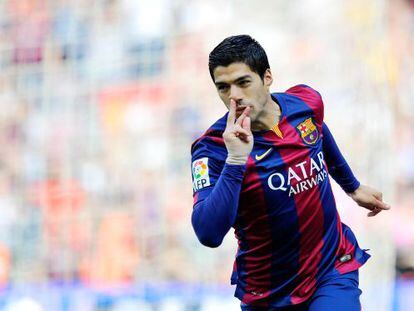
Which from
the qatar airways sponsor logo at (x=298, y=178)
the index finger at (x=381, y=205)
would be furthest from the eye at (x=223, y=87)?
the index finger at (x=381, y=205)

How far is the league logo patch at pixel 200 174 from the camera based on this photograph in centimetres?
320

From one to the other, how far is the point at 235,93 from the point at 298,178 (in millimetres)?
413

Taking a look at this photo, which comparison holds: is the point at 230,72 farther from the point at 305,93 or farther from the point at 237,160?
the point at 305,93

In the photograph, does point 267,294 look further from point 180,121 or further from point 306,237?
point 180,121

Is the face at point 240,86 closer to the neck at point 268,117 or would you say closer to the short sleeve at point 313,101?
the neck at point 268,117

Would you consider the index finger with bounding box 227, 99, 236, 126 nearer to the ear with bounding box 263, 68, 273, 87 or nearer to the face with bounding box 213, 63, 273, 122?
the face with bounding box 213, 63, 273, 122

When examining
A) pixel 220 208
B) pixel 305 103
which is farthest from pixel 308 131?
pixel 220 208

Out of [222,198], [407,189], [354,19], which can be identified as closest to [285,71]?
[354,19]

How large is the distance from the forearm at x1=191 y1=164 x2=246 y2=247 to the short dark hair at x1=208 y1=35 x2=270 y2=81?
391 mm

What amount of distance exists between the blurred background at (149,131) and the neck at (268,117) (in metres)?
2.71

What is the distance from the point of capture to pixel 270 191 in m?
3.30

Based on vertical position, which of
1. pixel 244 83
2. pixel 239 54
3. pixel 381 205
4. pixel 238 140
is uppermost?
pixel 239 54

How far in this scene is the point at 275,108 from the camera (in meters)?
3.50

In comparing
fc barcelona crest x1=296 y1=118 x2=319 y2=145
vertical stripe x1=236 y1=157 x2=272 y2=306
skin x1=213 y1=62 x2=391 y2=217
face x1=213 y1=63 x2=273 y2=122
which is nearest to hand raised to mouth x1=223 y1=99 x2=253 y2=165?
skin x1=213 y1=62 x2=391 y2=217
